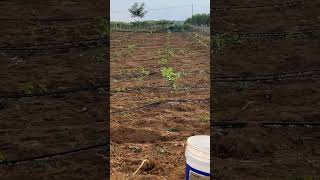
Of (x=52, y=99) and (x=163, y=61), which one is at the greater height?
(x=163, y=61)

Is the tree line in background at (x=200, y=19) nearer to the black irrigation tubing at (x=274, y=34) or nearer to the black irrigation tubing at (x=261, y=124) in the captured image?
the black irrigation tubing at (x=274, y=34)

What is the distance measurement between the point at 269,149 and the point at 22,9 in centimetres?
998

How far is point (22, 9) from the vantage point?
1305cm

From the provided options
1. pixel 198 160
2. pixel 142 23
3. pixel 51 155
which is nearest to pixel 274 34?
pixel 51 155

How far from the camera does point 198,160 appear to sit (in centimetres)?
278

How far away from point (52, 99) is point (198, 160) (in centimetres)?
404

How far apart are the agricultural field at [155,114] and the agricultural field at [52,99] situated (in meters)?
0.34

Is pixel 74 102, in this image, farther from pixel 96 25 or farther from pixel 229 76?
pixel 96 25

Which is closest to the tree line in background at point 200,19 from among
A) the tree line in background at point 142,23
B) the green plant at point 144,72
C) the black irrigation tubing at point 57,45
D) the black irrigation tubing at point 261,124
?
the tree line in background at point 142,23

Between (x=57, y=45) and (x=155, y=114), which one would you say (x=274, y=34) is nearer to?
(x=57, y=45)

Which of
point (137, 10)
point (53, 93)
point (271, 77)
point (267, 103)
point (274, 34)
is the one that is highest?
point (137, 10)

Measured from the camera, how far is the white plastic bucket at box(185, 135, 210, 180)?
109 inches

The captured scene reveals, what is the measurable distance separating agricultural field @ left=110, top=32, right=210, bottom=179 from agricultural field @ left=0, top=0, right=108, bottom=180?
34 cm

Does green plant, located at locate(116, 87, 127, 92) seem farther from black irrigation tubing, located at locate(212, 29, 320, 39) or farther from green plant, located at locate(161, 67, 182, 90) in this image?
black irrigation tubing, located at locate(212, 29, 320, 39)
